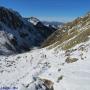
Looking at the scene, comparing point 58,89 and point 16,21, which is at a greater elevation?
point 16,21

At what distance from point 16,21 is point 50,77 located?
6614 inches

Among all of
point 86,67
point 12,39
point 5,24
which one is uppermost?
point 5,24

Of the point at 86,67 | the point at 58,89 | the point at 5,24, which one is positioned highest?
the point at 5,24

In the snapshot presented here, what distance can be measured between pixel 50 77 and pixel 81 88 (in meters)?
3.55

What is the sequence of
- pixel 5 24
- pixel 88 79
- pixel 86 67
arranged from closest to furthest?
pixel 88 79 → pixel 86 67 → pixel 5 24

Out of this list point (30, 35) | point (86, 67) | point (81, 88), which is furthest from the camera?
point (30, 35)

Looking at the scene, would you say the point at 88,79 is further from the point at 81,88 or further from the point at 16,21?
the point at 16,21

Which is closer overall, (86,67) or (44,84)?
(44,84)

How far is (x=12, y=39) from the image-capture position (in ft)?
471

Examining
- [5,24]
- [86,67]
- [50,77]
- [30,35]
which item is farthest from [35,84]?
[30,35]

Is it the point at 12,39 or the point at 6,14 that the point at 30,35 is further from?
the point at 12,39

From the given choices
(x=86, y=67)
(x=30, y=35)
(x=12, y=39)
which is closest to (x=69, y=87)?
(x=86, y=67)

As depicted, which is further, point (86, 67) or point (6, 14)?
point (6, 14)

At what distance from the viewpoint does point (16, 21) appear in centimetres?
18275
